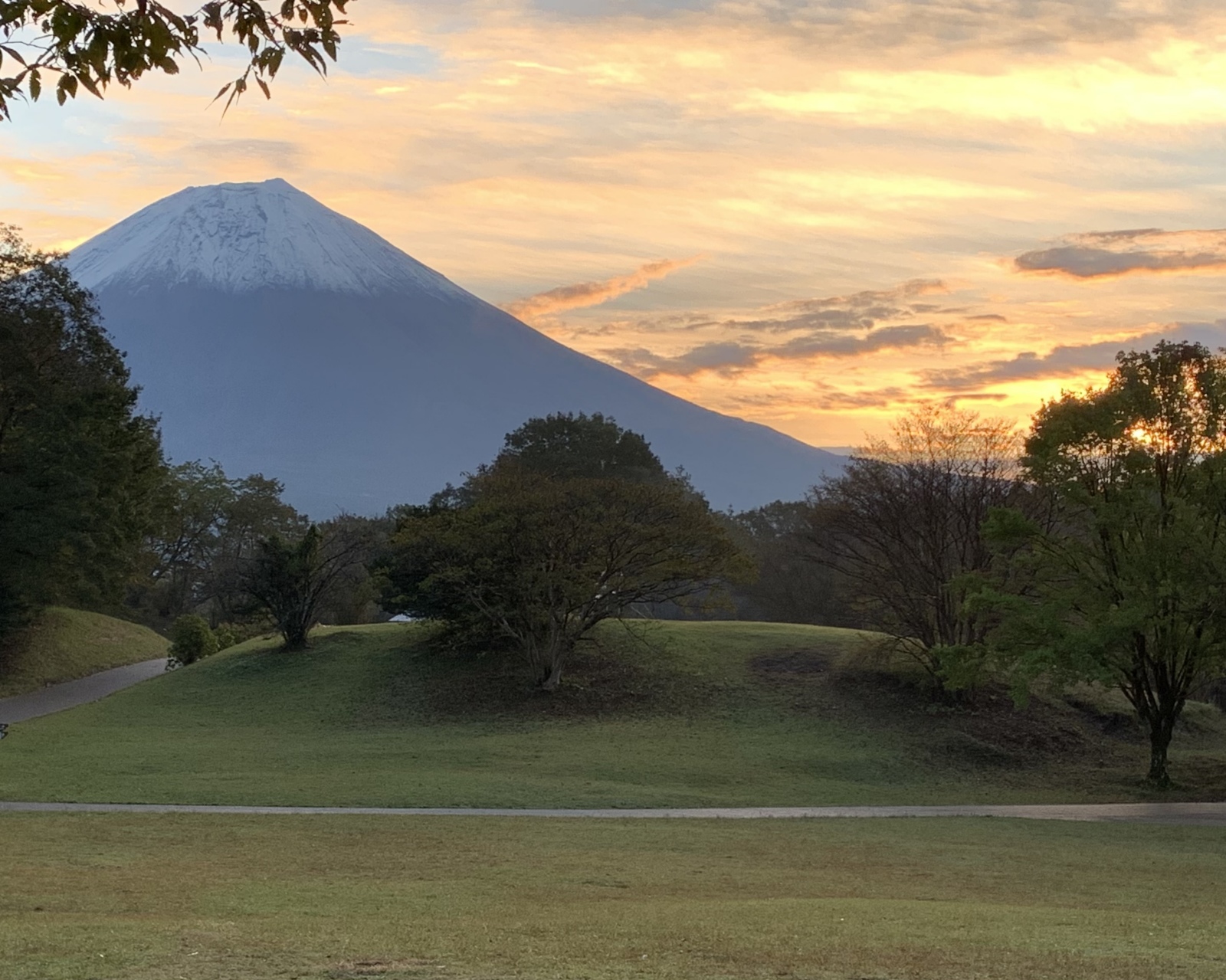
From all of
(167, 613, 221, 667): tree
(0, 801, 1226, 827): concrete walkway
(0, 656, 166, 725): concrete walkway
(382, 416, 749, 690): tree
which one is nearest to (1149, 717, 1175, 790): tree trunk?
(0, 801, 1226, 827): concrete walkway

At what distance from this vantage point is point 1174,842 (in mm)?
18391

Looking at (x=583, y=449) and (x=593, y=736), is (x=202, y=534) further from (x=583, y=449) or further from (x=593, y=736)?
(x=593, y=736)

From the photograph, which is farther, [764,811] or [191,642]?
[191,642]

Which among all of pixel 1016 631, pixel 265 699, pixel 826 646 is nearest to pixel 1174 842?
pixel 1016 631

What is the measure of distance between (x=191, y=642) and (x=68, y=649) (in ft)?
18.7

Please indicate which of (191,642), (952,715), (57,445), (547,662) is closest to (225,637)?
(191,642)

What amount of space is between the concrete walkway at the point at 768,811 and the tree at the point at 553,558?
1367 cm

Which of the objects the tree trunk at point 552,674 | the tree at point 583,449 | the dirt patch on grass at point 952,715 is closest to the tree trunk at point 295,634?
the tree trunk at point 552,674

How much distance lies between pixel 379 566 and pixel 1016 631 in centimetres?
2003

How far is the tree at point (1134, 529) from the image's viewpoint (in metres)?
24.6

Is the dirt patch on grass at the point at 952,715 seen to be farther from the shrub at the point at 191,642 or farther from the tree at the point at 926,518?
the shrub at the point at 191,642

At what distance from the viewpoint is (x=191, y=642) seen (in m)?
45.2

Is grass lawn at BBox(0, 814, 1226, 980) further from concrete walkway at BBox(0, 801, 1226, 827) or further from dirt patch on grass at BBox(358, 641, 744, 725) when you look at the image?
dirt patch on grass at BBox(358, 641, 744, 725)

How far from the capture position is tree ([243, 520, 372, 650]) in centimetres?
4012
